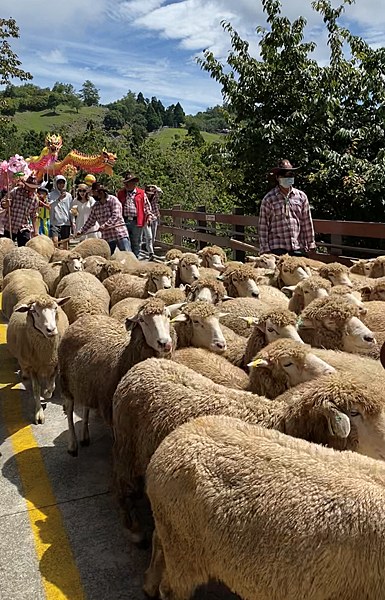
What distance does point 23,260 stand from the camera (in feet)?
29.0

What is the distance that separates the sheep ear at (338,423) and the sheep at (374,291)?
10.7 feet

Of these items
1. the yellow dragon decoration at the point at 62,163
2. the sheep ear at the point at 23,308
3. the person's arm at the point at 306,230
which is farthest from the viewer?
the yellow dragon decoration at the point at 62,163

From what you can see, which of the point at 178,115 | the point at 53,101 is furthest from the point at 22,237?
the point at 178,115

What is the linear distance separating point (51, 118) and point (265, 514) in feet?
436

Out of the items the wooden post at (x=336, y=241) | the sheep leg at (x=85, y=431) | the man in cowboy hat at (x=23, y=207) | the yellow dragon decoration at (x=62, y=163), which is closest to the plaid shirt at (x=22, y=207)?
the man in cowboy hat at (x=23, y=207)

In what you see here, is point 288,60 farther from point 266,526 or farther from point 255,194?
point 266,526

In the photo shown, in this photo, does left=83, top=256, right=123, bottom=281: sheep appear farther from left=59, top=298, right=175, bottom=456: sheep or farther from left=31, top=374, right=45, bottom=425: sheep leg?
left=59, top=298, right=175, bottom=456: sheep

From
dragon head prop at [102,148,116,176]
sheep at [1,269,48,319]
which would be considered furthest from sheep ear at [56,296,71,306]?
dragon head prop at [102,148,116,176]

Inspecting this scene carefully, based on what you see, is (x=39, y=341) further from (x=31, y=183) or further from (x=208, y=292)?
(x=31, y=183)

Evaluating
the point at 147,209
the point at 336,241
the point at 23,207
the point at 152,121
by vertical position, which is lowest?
the point at 336,241

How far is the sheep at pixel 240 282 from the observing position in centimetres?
600

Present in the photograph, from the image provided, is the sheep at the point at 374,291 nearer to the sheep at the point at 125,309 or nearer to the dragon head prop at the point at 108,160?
the sheep at the point at 125,309

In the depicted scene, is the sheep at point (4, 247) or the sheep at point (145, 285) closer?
the sheep at point (145, 285)

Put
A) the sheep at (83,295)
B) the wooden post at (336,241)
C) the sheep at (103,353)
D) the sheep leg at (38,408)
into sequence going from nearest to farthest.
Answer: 1. the sheep at (103,353)
2. the sheep leg at (38,408)
3. the sheep at (83,295)
4. the wooden post at (336,241)
